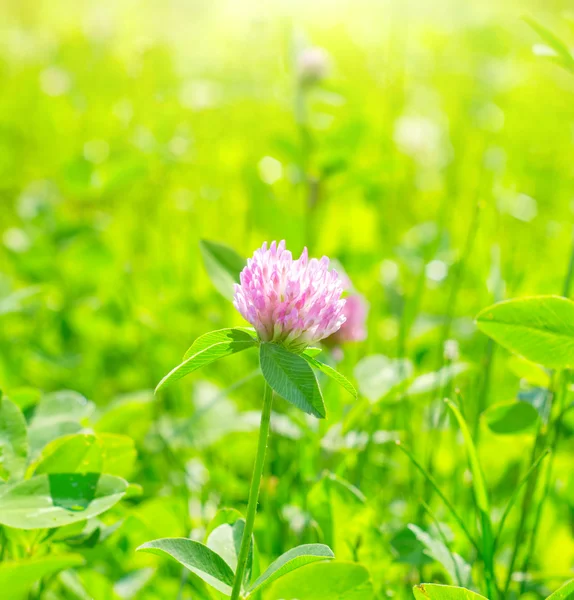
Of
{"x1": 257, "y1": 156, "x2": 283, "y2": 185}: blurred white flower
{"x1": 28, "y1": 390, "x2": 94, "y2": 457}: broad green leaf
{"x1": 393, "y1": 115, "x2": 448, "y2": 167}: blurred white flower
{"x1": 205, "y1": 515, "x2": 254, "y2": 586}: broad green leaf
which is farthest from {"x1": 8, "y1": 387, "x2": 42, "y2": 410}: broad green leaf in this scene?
{"x1": 393, "y1": 115, "x2": 448, "y2": 167}: blurred white flower

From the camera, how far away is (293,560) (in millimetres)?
488

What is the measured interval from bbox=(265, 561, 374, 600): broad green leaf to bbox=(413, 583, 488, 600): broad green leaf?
0.12 ft

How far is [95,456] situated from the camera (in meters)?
0.62

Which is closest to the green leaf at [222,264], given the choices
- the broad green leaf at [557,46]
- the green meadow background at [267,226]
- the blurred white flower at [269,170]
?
the green meadow background at [267,226]

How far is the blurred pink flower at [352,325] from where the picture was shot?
3.52 ft

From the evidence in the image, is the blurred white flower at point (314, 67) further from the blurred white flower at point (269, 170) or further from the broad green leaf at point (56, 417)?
the broad green leaf at point (56, 417)

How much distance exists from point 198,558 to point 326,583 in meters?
0.09

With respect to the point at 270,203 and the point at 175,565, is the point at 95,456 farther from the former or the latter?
the point at 270,203

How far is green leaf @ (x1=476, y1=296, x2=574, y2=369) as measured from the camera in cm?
60

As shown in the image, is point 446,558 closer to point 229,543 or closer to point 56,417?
point 229,543

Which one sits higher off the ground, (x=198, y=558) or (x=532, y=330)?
(x=532, y=330)

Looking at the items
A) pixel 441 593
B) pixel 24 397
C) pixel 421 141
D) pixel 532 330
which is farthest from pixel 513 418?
pixel 421 141

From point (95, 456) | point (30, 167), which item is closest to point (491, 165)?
point (30, 167)

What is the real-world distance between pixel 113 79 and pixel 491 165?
1489 millimetres
